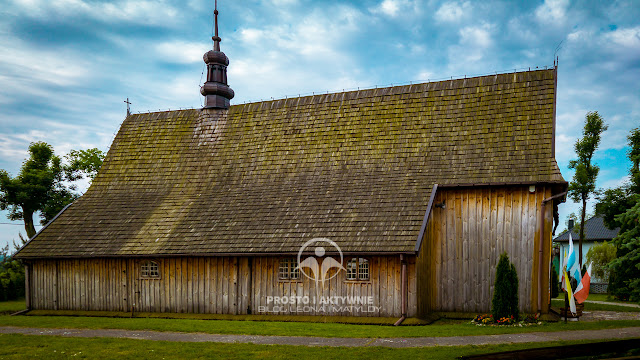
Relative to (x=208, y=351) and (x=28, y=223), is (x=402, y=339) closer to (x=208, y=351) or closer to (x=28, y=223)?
(x=208, y=351)

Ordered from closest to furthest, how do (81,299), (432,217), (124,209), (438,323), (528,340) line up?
(528,340), (438,323), (432,217), (81,299), (124,209)

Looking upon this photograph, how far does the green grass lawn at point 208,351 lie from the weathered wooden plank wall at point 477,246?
5.44 m

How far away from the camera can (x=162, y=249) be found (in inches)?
763

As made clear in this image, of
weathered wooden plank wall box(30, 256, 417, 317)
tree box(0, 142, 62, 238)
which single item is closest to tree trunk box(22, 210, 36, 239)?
tree box(0, 142, 62, 238)

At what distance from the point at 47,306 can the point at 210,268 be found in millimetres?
7316

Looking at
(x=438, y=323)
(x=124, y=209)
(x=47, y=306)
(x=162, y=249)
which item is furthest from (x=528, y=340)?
(x=47, y=306)

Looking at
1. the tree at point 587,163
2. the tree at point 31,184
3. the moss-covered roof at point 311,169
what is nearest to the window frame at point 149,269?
the moss-covered roof at point 311,169

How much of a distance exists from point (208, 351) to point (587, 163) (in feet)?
94.0

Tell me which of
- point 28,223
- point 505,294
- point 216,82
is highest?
point 216,82

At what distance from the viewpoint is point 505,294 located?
52.4 ft

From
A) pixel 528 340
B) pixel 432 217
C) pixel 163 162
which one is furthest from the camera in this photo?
pixel 163 162

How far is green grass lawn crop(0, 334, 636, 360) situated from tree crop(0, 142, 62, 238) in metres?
21.1

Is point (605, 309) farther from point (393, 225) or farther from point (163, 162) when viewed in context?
point (163, 162)

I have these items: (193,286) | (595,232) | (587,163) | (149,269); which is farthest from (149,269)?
(595,232)
